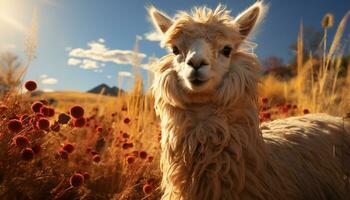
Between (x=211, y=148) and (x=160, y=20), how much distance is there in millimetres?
1401

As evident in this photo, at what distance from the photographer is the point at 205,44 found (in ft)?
11.3

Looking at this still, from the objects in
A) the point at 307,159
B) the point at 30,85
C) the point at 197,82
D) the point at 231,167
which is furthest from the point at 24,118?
the point at 307,159

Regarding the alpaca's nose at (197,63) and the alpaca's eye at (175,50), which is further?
the alpaca's eye at (175,50)

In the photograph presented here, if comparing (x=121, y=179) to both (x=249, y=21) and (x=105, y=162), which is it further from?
(x=249, y=21)

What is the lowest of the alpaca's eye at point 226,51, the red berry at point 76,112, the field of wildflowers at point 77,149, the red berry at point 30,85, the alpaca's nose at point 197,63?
the field of wildflowers at point 77,149

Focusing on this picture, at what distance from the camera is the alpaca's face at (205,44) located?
336cm

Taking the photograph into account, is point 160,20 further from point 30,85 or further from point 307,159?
point 307,159

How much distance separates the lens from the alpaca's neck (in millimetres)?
3350

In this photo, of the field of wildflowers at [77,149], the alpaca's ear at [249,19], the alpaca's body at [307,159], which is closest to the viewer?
the field of wildflowers at [77,149]

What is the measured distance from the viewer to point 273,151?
3896 millimetres

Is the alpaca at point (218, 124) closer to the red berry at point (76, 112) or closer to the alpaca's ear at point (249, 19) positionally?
the alpaca's ear at point (249, 19)

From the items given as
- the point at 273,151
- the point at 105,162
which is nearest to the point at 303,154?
the point at 273,151

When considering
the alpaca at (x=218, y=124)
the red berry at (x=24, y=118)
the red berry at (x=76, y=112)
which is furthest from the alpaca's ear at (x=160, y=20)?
the red berry at (x=24, y=118)

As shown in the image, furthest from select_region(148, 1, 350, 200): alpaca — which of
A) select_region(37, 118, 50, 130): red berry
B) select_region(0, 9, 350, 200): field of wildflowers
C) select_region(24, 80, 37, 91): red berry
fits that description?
select_region(24, 80, 37, 91): red berry
